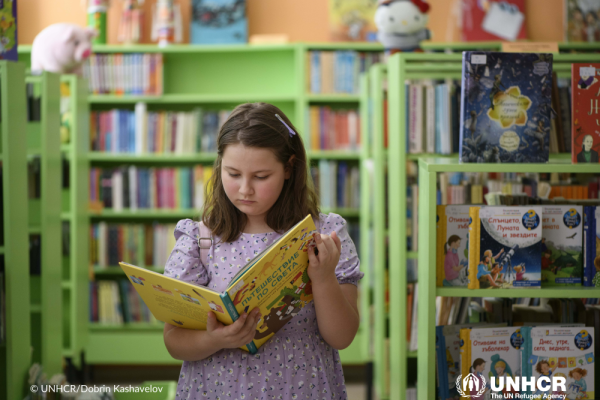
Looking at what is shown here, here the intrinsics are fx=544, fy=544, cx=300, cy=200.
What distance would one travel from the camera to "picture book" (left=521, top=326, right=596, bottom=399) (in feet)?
4.31

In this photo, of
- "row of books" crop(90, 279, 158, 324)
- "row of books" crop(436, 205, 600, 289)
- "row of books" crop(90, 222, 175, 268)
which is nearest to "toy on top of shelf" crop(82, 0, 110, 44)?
"row of books" crop(90, 222, 175, 268)

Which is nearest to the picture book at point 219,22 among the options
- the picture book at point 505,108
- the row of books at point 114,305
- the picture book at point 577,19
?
the row of books at point 114,305

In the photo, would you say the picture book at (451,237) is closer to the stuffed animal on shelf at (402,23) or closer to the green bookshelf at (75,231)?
the stuffed animal on shelf at (402,23)

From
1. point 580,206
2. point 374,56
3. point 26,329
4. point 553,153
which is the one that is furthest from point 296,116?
point 580,206

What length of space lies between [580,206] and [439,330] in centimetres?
46

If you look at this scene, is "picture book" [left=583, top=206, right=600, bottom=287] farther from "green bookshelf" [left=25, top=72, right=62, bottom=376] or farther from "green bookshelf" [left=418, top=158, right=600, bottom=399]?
"green bookshelf" [left=25, top=72, right=62, bottom=376]

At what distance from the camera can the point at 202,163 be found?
3359 mm

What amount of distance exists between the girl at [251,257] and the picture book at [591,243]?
589 millimetres

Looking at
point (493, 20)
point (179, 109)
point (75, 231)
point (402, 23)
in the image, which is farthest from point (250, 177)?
point (493, 20)

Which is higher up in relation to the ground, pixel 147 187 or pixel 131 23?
pixel 131 23

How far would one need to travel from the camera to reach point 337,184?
3219mm

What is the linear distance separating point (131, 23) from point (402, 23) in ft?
5.51

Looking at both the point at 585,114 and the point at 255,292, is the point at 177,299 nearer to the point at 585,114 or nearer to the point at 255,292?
the point at 255,292

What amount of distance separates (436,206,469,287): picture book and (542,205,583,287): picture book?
192mm
